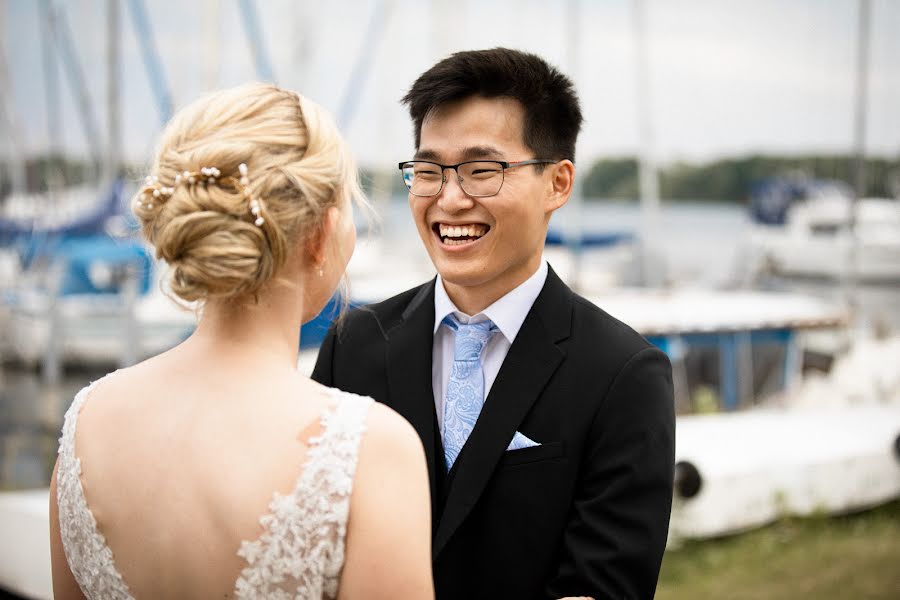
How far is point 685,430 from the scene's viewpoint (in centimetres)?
670

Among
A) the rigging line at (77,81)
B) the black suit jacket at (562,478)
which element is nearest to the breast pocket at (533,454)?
the black suit jacket at (562,478)

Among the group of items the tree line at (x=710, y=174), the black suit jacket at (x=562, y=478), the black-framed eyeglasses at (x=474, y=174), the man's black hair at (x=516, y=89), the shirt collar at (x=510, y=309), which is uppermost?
the man's black hair at (x=516, y=89)

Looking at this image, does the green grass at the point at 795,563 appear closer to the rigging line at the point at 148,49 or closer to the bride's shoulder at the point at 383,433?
the bride's shoulder at the point at 383,433

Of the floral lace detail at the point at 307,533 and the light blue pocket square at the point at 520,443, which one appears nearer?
the floral lace detail at the point at 307,533

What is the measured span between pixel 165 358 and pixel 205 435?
0.21m

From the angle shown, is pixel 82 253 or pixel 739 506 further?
pixel 82 253

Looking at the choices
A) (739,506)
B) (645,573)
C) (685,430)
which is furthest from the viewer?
(685,430)

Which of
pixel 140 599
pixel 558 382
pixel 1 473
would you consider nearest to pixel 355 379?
pixel 558 382

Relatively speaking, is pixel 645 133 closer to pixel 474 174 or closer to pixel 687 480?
pixel 687 480

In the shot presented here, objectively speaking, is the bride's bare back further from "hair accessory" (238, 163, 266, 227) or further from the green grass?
the green grass

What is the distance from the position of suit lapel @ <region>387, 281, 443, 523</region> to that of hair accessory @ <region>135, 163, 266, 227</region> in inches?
29.5

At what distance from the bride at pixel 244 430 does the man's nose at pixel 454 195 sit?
1.55ft

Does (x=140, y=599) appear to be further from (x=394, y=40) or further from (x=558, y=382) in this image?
(x=394, y=40)

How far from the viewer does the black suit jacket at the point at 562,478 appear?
185 centimetres
